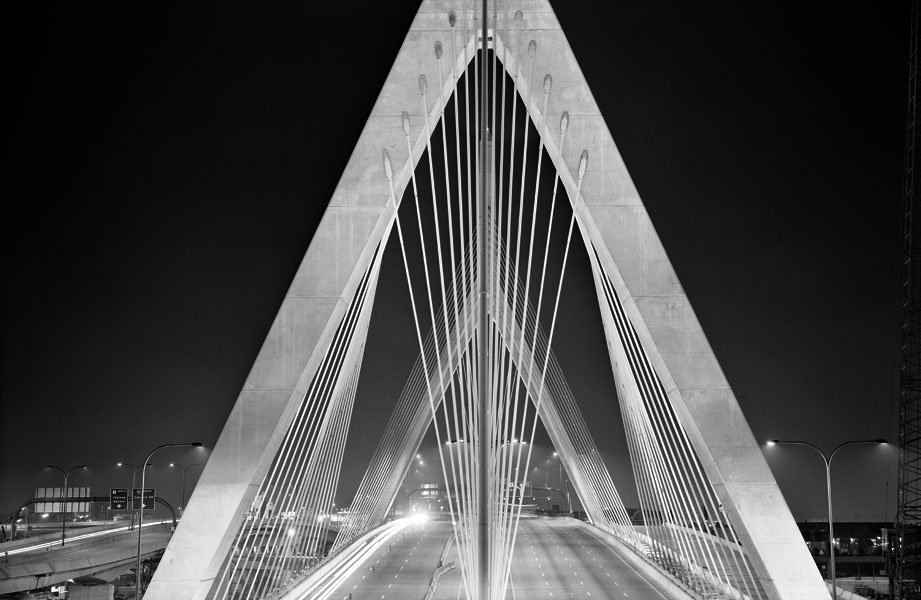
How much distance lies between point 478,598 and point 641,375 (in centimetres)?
923

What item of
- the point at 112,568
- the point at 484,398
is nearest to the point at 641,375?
the point at 484,398

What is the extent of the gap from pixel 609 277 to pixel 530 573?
29.1m

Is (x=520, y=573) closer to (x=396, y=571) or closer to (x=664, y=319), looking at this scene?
(x=396, y=571)

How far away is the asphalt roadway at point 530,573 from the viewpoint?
139 ft

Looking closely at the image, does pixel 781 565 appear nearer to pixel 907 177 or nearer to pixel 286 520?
pixel 286 520

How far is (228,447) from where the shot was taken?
21125 mm

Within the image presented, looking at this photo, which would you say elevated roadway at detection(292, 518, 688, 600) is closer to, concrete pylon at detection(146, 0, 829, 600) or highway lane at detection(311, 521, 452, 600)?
highway lane at detection(311, 521, 452, 600)

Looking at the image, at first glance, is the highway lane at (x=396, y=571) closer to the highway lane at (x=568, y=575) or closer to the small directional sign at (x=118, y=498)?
the highway lane at (x=568, y=575)

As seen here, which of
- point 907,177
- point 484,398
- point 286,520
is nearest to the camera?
point 484,398

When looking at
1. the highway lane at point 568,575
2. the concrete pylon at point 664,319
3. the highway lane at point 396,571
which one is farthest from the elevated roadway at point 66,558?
the concrete pylon at point 664,319

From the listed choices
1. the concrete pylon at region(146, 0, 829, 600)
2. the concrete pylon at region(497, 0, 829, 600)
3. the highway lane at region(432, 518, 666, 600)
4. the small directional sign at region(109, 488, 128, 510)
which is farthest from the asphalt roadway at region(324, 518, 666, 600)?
the concrete pylon at region(497, 0, 829, 600)

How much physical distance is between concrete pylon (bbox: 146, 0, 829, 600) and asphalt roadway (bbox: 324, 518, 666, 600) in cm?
2014

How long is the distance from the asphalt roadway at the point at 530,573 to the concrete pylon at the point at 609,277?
20.1 m

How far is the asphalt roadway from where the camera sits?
1666 inches
